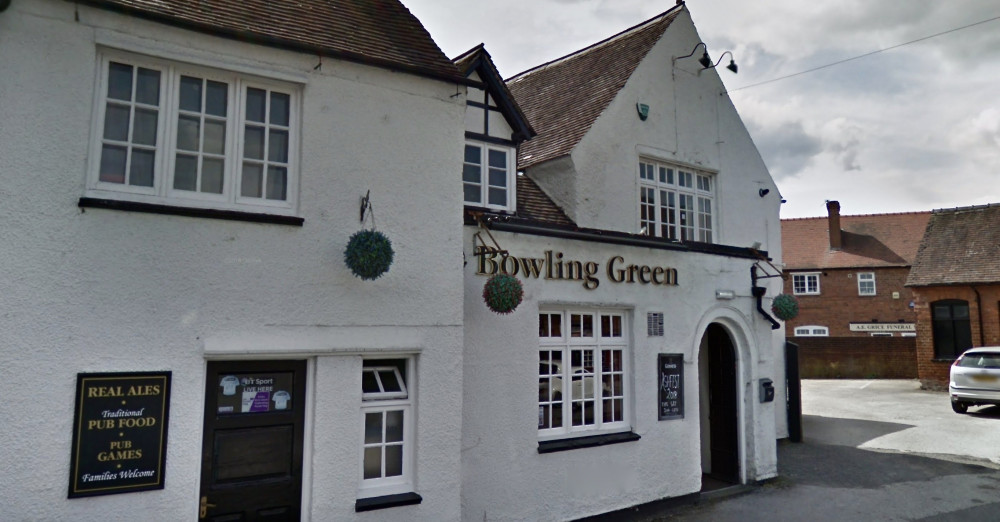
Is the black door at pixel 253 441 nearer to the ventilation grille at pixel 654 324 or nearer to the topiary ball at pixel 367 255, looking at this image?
the topiary ball at pixel 367 255

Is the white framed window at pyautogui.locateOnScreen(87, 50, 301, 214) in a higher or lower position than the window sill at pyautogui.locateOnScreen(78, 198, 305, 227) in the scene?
higher

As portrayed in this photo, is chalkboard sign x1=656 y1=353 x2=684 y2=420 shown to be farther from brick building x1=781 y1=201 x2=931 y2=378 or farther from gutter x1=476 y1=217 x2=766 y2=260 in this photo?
brick building x1=781 y1=201 x2=931 y2=378

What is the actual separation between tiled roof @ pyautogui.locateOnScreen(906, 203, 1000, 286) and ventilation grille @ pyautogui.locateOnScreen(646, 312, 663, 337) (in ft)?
67.9

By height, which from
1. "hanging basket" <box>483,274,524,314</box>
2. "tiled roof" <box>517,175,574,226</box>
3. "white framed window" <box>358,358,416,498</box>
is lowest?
"white framed window" <box>358,358,416,498</box>

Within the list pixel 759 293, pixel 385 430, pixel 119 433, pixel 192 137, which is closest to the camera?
pixel 119 433

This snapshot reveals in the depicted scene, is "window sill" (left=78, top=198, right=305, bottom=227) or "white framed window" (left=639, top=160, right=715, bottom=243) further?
"white framed window" (left=639, top=160, right=715, bottom=243)

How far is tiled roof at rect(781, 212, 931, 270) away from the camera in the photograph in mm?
36594

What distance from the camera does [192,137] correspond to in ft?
19.6

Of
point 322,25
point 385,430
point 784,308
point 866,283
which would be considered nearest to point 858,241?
point 866,283

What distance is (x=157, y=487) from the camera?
5.41 meters

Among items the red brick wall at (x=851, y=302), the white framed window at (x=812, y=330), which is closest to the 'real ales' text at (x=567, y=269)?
the red brick wall at (x=851, y=302)

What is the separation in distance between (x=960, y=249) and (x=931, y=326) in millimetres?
3516

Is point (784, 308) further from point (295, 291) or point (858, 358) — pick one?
point (858, 358)

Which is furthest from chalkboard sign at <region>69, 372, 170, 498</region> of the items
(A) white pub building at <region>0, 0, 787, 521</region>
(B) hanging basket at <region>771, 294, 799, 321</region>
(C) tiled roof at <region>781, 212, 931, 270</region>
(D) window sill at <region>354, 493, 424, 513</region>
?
(C) tiled roof at <region>781, 212, 931, 270</region>
